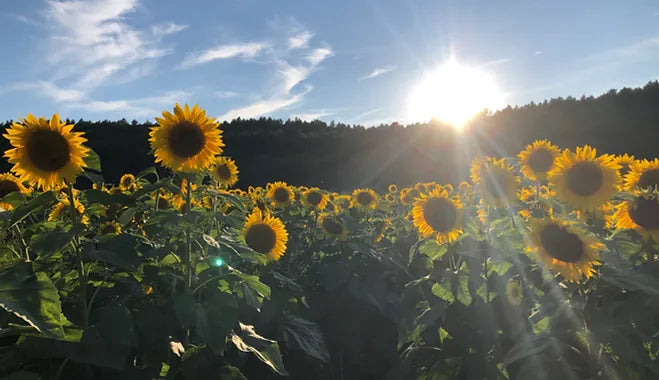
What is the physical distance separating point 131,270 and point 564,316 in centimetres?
193

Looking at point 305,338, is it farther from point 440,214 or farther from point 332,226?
point 332,226

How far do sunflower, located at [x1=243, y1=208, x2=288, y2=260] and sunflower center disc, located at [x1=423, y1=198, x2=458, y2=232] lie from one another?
3.54ft

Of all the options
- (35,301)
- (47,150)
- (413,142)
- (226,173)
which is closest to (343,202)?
(226,173)

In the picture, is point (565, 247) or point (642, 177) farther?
point (642, 177)

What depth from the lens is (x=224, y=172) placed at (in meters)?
5.17

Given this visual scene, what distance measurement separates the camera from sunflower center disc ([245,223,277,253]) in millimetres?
3555

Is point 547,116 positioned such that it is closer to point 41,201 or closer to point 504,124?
point 504,124

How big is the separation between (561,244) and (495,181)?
138 centimetres

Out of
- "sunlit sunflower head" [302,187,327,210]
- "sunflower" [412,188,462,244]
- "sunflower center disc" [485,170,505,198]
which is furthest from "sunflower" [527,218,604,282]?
"sunlit sunflower head" [302,187,327,210]

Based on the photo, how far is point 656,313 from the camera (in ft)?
6.87

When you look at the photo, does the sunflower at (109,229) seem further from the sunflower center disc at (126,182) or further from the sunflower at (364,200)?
the sunflower at (364,200)

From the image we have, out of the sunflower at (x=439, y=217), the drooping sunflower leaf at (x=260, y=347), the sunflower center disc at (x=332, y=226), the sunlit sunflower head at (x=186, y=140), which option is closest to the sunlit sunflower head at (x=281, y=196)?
the sunflower center disc at (x=332, y=226)

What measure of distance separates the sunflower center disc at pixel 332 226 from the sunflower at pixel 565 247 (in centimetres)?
249

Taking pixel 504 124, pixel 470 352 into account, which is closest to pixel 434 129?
pixel 504 124
